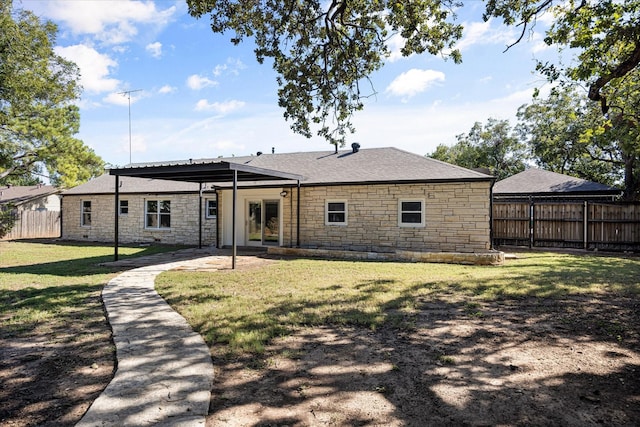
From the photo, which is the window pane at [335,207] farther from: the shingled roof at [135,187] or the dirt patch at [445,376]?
the dirt patch at [445,376]

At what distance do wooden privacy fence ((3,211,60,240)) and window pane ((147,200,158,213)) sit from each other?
427 inches

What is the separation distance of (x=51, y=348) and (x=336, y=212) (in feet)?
36.6

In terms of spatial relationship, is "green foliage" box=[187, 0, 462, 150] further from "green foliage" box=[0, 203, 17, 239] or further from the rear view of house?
"green foliage" box=[0, 203, 17, 239]

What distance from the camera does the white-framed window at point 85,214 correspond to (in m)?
20.4

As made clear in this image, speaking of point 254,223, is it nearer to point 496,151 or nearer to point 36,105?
point 36,105

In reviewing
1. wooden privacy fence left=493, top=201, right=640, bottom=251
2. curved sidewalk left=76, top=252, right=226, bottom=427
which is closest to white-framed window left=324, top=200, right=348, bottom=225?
wooden privacy fence left=493, top=201, right=640, bottom=251

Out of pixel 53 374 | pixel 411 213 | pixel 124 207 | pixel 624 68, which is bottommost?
pixel 53 374

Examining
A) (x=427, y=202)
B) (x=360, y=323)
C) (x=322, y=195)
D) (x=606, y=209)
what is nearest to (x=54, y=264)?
(x=322, y=195)

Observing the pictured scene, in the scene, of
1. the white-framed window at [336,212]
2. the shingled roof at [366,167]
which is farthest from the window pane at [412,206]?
the white-framed window at [336,212]

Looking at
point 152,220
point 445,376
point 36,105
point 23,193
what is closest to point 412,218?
point 445,376

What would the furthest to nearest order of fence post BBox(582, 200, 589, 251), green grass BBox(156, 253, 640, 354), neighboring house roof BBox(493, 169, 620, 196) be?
neighboring house roof BBox(493, 169, 620, 196) → fence post BBox(582, 200, 589, 251) → green grass BBox(156, 253, 640, 354)

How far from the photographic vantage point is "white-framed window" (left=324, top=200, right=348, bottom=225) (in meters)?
14.6

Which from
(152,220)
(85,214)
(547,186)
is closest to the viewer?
(152,220)

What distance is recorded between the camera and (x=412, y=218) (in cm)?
1362
